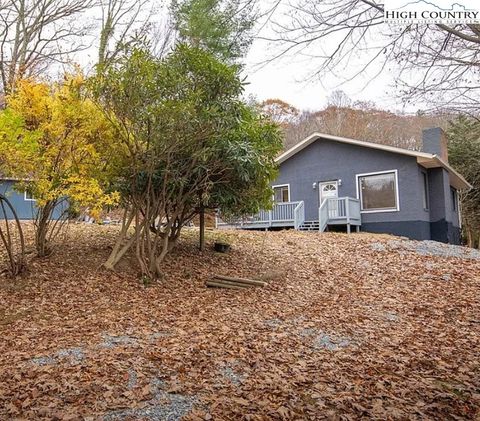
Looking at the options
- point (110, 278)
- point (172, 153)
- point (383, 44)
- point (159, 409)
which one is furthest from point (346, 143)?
point (159, 409)

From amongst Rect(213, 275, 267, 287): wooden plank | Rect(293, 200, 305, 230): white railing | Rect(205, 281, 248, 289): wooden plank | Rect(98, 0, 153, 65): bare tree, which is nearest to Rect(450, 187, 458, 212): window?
Rect(293, 200, 305, 230): white railing

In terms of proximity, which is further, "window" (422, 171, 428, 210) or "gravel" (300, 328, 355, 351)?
"window" (422, 171, 428, 210)

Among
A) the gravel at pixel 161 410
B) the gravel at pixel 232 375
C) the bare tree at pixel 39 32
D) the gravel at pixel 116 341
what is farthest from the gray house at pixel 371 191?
the gravel at pixel 161 410

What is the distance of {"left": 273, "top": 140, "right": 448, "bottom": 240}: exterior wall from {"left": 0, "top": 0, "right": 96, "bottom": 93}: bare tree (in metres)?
9.80

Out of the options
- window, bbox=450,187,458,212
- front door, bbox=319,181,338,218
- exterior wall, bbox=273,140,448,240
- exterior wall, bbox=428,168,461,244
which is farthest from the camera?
window, bbox=450,187,458,212

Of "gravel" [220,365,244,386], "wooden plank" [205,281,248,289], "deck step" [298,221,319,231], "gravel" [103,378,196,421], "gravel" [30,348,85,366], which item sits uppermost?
"deck step" [298,221,319,231]

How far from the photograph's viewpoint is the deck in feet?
50.0

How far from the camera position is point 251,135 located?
800 centimetres

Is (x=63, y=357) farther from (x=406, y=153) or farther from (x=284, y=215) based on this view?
(x=406, y=153)

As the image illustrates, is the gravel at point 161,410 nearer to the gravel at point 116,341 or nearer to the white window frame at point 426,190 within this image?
the gravel at point 116,341

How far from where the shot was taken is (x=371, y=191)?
Result: 1609 centimetres

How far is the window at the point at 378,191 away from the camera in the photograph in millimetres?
15508

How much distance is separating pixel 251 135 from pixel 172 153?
67.3 inches

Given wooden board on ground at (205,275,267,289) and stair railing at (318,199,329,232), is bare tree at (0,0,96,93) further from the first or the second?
stair railing at (318,199,329,232)
